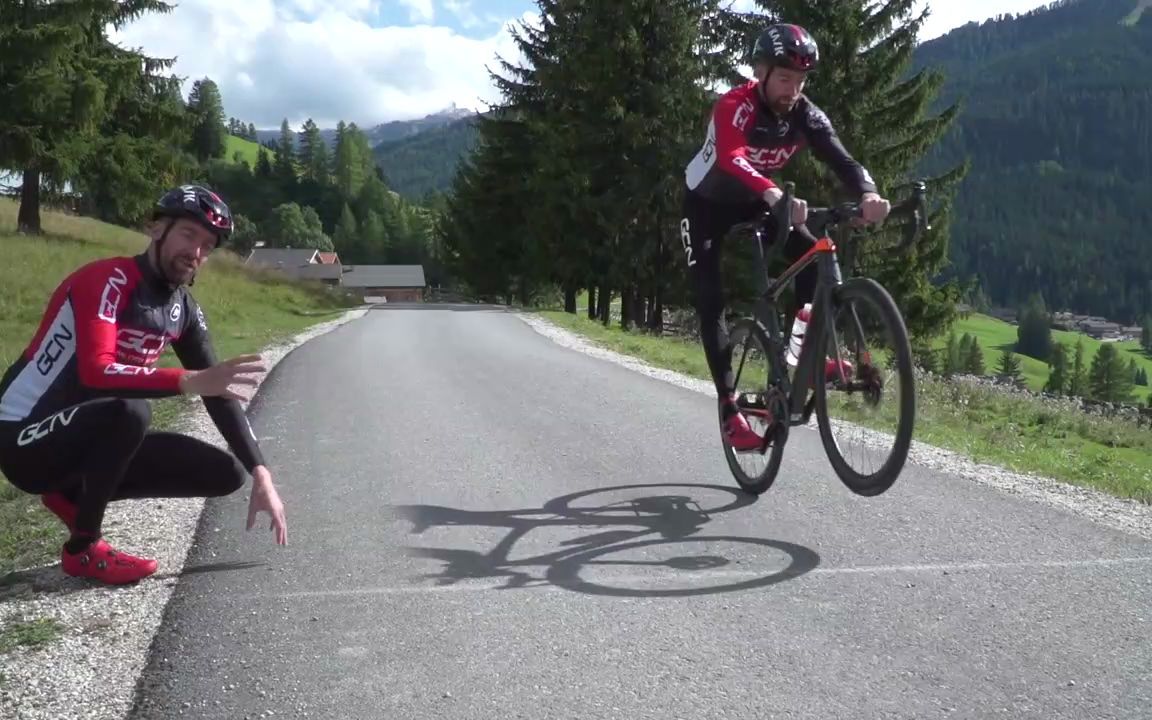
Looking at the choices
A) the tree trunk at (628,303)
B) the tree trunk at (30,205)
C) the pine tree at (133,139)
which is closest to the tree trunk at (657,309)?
the tree trunk at (628,303)

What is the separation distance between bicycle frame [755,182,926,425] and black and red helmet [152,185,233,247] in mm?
2458

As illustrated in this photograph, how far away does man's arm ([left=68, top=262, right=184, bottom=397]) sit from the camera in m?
3.36

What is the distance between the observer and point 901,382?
402 cm

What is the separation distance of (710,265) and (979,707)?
117 inches

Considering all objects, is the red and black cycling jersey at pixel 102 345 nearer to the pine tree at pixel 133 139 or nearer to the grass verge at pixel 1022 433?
the grass verge at pixel 1022 433

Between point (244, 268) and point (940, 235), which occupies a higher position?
point (940, 235)

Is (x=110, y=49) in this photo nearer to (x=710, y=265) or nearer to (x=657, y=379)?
(x=657, y=379)

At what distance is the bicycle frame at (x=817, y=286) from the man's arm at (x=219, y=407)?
2531 millimetres

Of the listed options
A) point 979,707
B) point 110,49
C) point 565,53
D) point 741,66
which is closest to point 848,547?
point 979,707

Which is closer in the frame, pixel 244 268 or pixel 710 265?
pixel 710 265

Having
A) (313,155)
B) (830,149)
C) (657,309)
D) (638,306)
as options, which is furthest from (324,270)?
(830,149)

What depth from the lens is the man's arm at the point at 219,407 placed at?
3938mm

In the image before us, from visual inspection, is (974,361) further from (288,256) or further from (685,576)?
(288,256)

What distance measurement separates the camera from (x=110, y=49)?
30969mm
